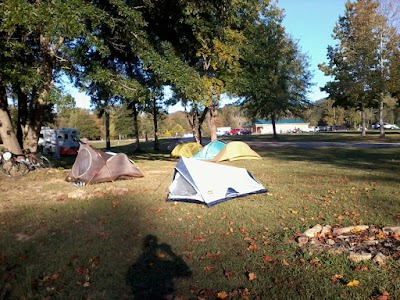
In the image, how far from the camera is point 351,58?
3578cm

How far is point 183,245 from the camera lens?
565 centimetres

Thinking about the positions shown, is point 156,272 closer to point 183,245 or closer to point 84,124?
point 183,245

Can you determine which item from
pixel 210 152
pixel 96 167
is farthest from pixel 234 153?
pixel 96 167

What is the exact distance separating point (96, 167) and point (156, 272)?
8.21m

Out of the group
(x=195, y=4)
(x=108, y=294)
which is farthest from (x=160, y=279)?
(x=195, y=4)

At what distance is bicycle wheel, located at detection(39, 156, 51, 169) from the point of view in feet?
48.8

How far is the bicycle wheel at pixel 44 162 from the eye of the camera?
585 inches

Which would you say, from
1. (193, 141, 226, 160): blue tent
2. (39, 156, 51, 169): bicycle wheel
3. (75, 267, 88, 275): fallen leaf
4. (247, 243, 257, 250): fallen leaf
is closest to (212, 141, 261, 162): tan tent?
(193, 141, 226, 160): blue tent

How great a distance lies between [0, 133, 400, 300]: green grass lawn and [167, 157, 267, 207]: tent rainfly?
31cm

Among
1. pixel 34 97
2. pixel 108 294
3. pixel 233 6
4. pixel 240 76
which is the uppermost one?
pixel 233 6

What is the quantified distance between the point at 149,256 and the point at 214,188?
3.60m

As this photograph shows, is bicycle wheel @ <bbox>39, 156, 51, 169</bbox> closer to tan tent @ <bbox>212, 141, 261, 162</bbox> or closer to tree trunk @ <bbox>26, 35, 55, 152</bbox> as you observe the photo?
tree trunk @ <bbox>26, 35, 55, 152</bbox>

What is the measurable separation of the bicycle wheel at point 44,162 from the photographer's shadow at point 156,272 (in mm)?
10826

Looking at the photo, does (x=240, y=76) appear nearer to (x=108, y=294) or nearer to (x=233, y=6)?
(x=233, y=6)
